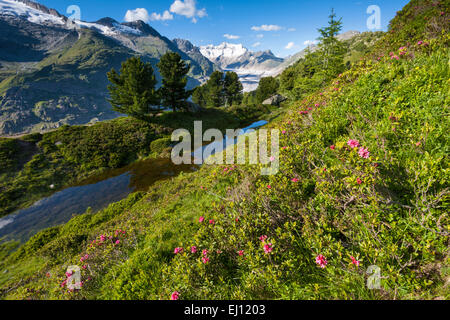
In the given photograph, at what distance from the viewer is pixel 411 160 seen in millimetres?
2598

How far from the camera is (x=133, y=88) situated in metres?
24.0

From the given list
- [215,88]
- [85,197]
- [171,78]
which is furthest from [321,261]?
[215,88]

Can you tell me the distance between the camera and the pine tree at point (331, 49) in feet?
56.9

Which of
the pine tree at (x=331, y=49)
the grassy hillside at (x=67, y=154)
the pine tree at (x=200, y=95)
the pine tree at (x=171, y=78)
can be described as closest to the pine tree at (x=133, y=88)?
the grassy hillside at (x=67, y=154)

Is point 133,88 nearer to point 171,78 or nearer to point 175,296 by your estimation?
point 171,78

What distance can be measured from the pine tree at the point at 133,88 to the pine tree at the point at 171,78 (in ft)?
11.9

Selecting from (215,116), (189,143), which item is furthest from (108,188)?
(215,116)

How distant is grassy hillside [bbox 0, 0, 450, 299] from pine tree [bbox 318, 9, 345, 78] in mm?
15248

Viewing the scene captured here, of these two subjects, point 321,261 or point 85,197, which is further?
point 85,197

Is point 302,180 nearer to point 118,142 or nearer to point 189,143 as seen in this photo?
point 189,143

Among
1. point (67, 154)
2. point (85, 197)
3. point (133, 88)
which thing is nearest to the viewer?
point (85, 197)

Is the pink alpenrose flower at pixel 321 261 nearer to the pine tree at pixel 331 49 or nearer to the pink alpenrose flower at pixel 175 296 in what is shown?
the pink alpenrose flower at pixel 175 296

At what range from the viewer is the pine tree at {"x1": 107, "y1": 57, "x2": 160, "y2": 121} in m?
23.8

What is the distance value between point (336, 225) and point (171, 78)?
1238 inches
